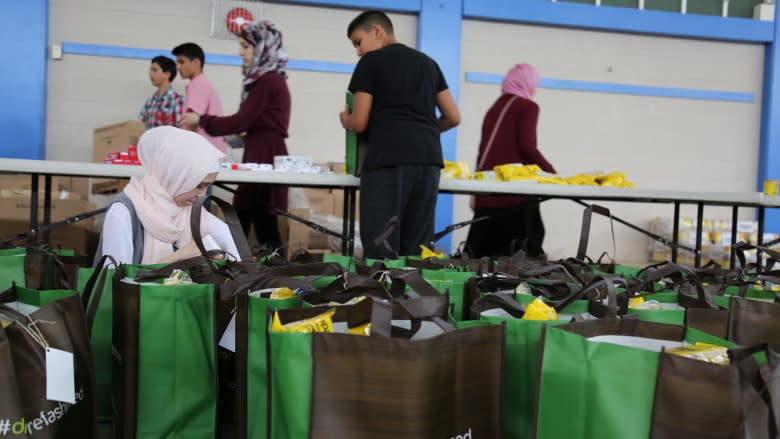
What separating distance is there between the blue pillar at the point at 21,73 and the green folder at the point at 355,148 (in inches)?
178

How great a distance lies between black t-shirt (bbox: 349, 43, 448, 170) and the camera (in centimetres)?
267

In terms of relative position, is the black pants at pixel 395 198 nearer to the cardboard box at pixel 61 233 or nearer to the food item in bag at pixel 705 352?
the food item in bag at pixel 705 352

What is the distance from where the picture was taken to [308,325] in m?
0.83

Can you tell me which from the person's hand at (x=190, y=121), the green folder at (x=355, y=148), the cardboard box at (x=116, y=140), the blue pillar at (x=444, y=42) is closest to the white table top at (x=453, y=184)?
the green folder at (x=355, y=148)

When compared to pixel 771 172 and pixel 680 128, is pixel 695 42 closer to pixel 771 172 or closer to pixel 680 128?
pixel 680 128

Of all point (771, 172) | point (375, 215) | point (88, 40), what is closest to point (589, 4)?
point (771, 172)

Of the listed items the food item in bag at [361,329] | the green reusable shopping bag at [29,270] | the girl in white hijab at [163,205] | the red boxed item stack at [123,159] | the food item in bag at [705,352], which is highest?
the red boxed item stack at [123,159]

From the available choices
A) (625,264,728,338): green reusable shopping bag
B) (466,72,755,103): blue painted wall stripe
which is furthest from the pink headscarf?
(466,72,755,103): blue painted wall stripe

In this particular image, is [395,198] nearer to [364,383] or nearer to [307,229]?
[364,383]

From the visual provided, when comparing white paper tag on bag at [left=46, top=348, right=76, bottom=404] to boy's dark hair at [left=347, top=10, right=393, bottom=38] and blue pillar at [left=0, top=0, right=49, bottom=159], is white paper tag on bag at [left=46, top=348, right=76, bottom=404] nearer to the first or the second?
boy's dark hair at [left=347, top=10, right=393, bottom=38]

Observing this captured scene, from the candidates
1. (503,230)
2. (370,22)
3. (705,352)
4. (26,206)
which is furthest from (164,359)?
(26,206)

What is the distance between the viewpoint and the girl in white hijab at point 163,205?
1833 mm

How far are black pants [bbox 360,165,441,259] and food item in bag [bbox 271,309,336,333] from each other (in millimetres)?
1732

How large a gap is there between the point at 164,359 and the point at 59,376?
0.20m
